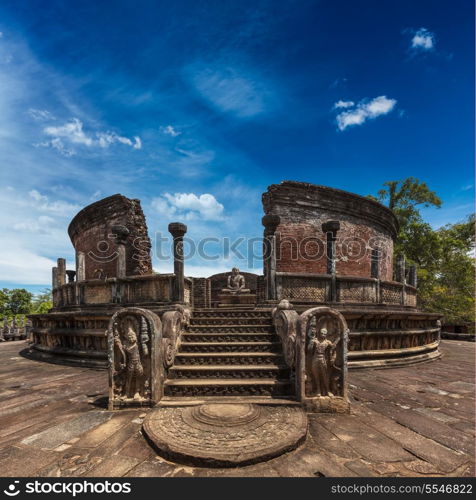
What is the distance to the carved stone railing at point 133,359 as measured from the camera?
369 cm

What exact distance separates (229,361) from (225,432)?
1.88 meters

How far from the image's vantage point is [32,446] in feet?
8.89

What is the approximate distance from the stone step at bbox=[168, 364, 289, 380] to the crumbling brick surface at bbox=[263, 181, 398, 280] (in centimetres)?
865

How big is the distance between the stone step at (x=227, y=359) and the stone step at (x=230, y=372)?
0.23m

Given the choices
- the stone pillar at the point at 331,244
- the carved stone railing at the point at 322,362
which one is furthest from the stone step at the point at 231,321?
the stone pillar at the point at 331,244

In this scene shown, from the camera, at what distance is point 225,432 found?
276cm

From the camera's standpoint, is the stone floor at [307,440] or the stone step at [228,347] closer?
the stone floor at [307,440]

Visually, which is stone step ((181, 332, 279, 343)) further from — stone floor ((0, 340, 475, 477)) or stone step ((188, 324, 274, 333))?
stone floor ((0, 340, 475, 477))

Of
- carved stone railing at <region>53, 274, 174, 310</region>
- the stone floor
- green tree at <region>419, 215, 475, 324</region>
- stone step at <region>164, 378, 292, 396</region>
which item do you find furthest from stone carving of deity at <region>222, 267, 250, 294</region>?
green tree at <region>419, 215, 475, 324</region>

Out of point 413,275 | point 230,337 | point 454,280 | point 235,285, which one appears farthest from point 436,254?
point 230,337

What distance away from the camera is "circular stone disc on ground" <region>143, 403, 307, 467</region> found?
238 cm

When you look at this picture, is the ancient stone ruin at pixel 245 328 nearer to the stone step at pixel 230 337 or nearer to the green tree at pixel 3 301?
the stone step at pixel 230 337

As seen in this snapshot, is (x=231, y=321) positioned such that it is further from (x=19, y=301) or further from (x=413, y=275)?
(x=19, y=301)
